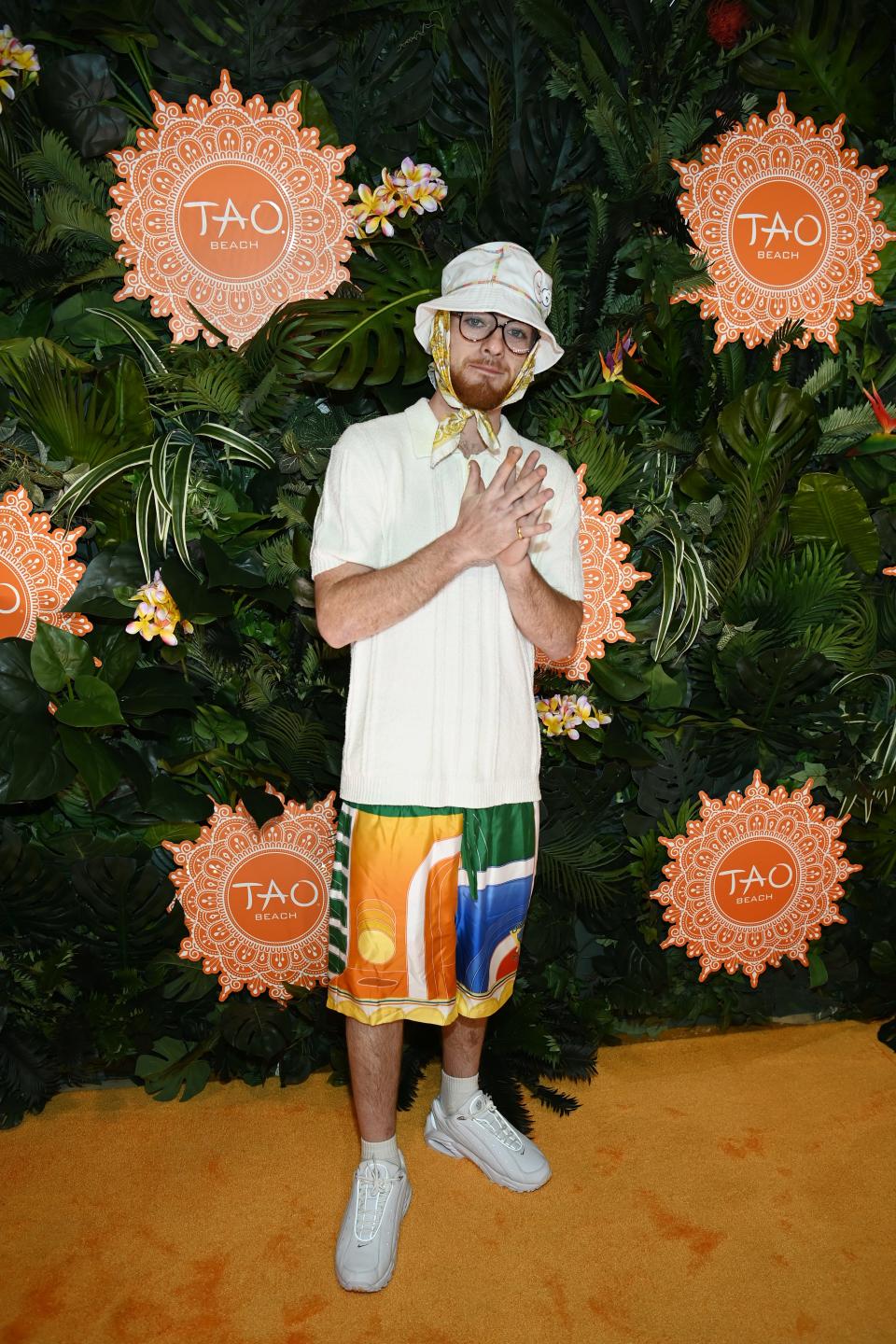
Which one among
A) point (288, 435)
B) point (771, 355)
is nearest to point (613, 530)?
point (771, 355)

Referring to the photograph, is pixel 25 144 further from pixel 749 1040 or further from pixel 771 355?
pixel 749 1040

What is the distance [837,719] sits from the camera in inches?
101

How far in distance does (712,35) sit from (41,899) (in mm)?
2473

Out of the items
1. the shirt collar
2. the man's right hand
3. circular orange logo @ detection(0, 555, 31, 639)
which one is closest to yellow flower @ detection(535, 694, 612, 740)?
the shirt collar

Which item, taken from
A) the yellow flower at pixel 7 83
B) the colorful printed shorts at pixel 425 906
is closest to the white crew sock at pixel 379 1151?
the colorful printed shorts at pixel 425 906

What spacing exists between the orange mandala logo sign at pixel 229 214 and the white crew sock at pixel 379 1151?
1.71 meters

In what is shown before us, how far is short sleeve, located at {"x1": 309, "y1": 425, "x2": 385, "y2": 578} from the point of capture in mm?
1742

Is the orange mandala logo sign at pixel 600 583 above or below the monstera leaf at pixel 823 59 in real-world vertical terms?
below

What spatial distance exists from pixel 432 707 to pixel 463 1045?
0.78 metres

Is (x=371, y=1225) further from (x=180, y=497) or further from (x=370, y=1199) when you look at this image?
(x=180, y=497)

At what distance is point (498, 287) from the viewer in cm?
178

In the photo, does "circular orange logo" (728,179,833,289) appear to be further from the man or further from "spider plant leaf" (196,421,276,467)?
"spider plant leaf" (196,421,276,467)

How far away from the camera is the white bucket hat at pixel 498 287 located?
177 centimetres

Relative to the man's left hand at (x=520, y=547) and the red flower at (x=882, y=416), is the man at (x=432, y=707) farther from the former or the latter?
the red flower at (x=882, y=416)
